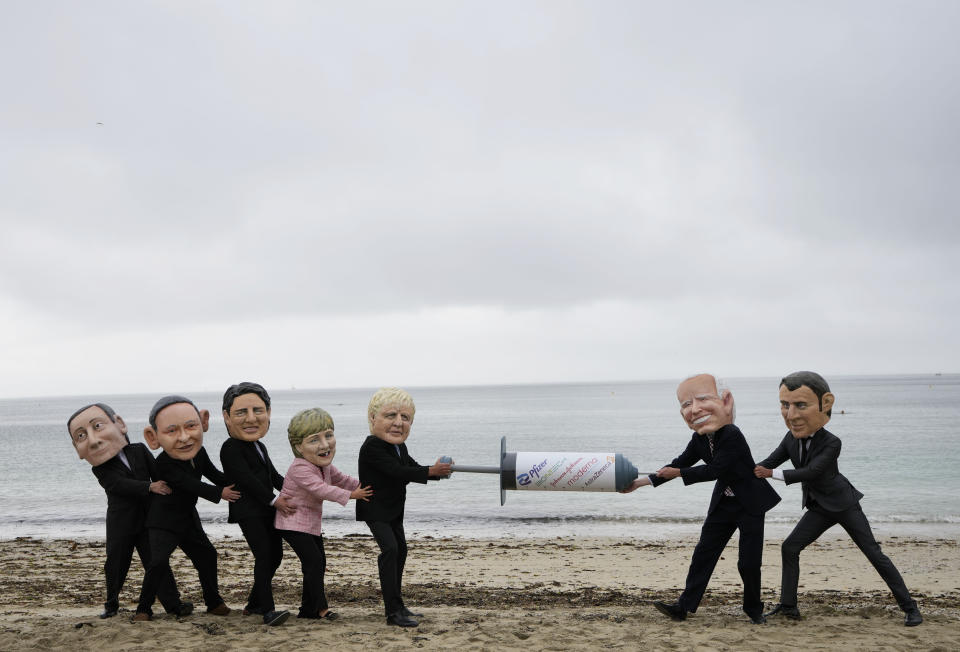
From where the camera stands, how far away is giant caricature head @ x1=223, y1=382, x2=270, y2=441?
5.93 meters

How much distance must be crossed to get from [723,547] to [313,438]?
3432 mm

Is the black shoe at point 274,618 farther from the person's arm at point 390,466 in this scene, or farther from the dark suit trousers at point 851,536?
the dark suit trousers at point 851,536

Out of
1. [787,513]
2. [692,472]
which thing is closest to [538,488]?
[692,472]

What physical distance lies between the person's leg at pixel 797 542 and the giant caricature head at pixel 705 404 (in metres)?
1.10

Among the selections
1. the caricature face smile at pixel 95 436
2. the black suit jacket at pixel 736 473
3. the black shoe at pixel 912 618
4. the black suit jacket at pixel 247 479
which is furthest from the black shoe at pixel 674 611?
the caricature face smile at pixel 95 436

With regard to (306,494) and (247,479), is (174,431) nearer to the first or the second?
(247,479)

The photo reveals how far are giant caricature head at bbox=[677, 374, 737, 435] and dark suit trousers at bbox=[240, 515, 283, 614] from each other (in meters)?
3.53

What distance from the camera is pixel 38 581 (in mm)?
9078

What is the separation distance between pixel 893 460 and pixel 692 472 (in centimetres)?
2756

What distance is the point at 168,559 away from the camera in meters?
6.08

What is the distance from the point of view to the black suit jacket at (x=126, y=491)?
5934 mm

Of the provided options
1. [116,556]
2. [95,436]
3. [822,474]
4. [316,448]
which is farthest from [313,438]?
[822,474]

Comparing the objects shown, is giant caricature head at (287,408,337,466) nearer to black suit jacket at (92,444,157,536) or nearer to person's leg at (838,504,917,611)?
black suit jacket at (92,444,157,536)

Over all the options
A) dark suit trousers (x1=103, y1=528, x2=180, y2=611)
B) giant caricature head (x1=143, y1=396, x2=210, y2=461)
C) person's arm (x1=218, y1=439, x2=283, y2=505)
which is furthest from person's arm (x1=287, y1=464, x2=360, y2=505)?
dark suit trousers (x1=103, y1=528, x2=180, y2=611)
